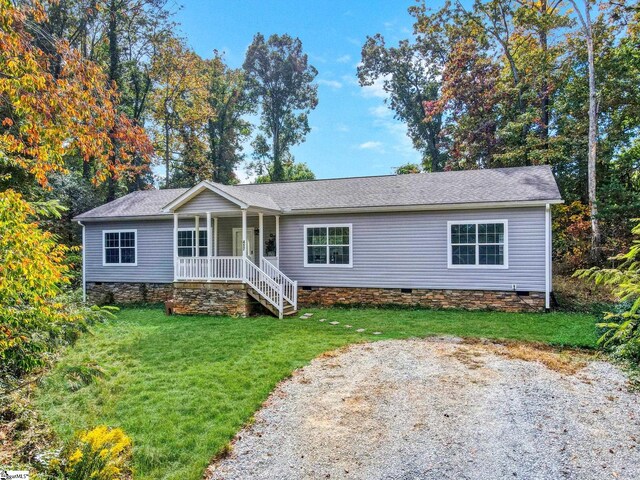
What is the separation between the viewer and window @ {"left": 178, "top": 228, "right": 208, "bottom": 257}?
13.6 m

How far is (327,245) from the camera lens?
1245 cm

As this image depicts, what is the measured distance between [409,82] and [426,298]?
2210cm

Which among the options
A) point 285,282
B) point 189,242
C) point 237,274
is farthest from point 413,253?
point 189,242

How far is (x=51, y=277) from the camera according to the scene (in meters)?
3.75

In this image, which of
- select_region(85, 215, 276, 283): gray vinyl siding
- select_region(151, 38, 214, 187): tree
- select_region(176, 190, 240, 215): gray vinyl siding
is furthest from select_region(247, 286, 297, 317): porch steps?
select_region(151, 38, 214, 187): tree

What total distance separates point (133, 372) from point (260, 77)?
104 feet

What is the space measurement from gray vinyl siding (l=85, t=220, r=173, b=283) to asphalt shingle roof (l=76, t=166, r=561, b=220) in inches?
20.3

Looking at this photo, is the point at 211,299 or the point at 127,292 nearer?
the point at 211,299

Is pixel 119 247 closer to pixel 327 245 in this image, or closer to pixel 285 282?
pixel 285 282

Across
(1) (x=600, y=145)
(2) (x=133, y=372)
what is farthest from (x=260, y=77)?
(2) (x=133, y=372)

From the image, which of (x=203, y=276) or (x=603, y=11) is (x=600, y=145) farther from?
(x=203, y=276)

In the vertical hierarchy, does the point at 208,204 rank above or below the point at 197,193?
below

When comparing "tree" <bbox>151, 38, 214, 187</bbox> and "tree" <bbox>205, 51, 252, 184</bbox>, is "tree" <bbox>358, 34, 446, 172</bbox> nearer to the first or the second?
"tree" <bbox>205, 51, 252, 184</bbox>

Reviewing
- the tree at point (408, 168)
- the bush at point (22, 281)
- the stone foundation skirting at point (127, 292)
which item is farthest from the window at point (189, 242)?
the tree at point (408, 168)
